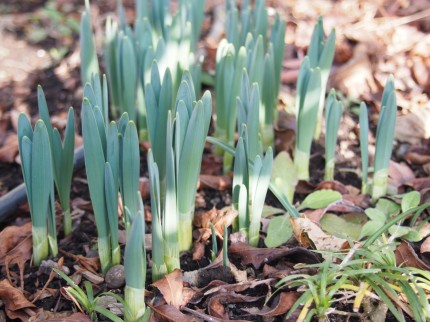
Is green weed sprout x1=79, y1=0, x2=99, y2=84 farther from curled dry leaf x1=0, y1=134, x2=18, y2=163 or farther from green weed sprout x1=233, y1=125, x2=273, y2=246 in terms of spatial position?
green weed sprout x1=233, y1=125, x2=273, y2=246

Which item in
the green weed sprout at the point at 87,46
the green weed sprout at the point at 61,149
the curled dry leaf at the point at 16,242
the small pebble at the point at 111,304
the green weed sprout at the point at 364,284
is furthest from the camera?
the green weed sprout at the point at 87,46

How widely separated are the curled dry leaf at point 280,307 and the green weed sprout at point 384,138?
0.61 m

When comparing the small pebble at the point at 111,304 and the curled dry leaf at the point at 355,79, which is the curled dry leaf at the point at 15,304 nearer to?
the small pebble at the point at 111,304

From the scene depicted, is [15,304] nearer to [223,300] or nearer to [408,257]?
[223,300]

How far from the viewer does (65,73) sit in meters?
3.11

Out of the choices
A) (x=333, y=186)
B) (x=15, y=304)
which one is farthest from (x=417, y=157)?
(x=15, y=304)

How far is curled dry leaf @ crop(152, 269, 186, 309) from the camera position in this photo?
5.37ft

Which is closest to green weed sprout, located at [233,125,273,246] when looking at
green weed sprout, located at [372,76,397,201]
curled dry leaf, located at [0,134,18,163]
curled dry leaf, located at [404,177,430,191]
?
green weed sprout, located at [372,76,397,201]

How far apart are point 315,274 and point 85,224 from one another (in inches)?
32.5

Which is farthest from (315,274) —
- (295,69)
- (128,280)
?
(295,69)

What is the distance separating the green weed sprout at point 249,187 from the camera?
5.62 feet

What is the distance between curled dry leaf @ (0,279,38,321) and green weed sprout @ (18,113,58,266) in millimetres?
176

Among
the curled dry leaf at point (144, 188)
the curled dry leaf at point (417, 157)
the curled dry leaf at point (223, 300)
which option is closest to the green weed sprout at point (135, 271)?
the curled dry leaf at point (223, 300)

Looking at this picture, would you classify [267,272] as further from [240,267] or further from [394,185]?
[394,185]
